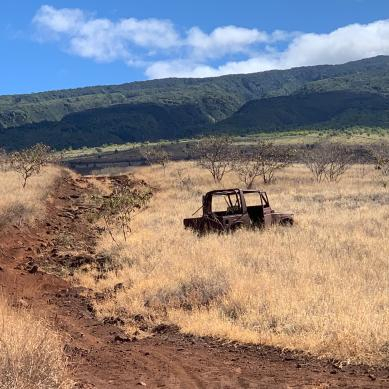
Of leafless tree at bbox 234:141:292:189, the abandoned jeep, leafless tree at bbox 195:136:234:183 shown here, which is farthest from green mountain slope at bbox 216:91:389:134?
the abandoned jeep

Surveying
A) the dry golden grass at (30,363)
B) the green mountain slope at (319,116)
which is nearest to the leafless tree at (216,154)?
the dry golden grass at (30,363)

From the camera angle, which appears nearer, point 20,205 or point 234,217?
point 234,217

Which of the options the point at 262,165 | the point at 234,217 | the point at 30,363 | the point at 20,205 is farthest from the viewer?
the point at 262,165

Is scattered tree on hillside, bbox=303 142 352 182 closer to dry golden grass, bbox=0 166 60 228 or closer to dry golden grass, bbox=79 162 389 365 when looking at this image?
dry golden grass, bbox=79 162 389 365

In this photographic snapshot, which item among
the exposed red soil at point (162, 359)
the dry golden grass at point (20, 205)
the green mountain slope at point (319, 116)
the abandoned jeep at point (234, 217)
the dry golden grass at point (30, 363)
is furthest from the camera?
the green mountain slope at point (319, 116)

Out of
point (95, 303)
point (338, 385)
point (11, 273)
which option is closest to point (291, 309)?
point (338, 385)

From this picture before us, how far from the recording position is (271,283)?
962 centimetres

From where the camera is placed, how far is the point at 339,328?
22.7 ft

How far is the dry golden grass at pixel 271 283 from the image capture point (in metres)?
7.09

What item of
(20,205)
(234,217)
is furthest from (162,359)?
(20,205)

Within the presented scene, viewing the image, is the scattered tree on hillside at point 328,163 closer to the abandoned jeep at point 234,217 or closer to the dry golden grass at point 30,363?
the abandoned jeep at point 234,217

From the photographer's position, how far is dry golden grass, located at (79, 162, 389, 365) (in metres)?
7.09

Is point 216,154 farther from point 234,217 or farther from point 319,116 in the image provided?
point 319,116

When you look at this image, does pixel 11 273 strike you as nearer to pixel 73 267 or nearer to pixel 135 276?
pixel 73 267
